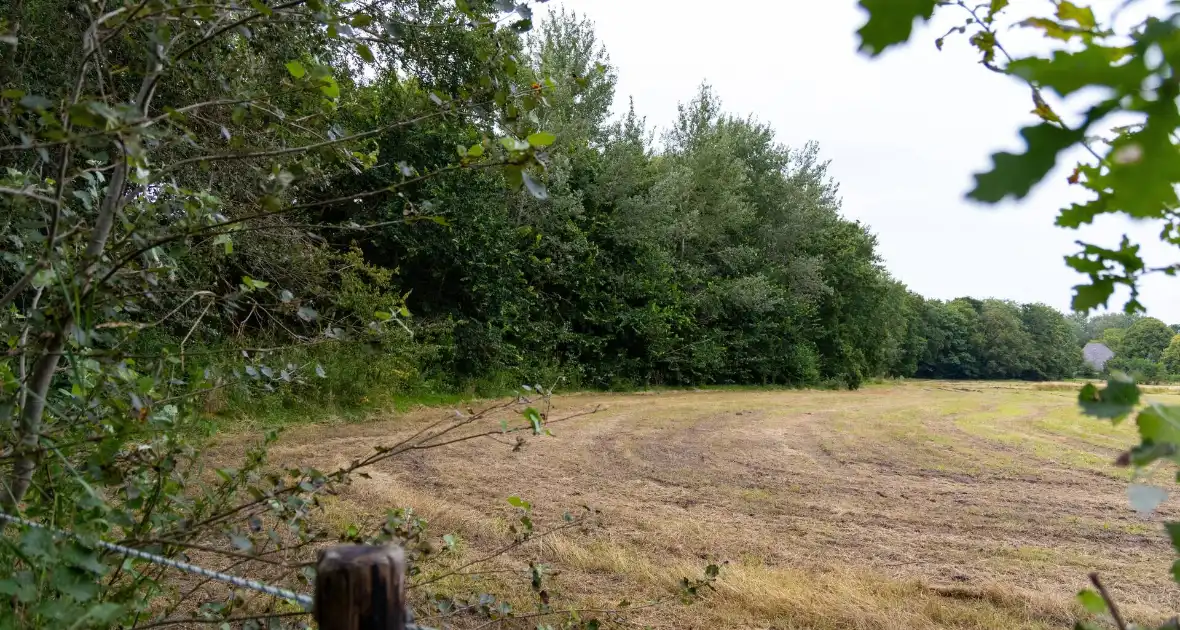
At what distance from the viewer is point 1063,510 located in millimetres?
5414

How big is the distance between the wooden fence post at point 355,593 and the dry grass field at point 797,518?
3.44 ft

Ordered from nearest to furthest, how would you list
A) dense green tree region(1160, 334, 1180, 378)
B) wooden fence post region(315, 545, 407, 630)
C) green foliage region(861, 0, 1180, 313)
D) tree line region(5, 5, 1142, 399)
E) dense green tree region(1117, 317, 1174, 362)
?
1. green foliage region(861, 0, 1180, 313)
2. wooden fence post region(315, 545, 407, 630)
3. dense green tree region(1160, 334, 1180, 378)
4. dense green tree region(1117, 317, 1174, 362)
5. tree line region(5, 5, 1142, 399)

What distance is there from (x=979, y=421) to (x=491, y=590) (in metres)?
11.4

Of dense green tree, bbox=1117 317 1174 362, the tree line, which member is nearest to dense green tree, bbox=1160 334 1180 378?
dense green tree, bbox=1117 317 1174 362

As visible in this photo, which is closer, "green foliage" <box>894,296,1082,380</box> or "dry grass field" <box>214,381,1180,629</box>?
"dry grass field" <box>214,381,1180,629</box>

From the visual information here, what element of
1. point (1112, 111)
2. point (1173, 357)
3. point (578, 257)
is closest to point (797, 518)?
point (1173, 357)

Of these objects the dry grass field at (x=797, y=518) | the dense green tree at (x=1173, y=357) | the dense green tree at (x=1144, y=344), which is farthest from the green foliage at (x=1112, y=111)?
the dense green tree at (x=1144, y=344)

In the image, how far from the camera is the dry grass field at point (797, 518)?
331cm

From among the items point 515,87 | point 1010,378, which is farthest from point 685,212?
point 1010,378

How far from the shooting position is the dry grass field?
10.9 feet

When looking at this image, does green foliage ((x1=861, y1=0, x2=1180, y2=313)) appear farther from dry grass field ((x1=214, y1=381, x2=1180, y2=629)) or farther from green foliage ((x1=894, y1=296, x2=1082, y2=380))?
green foliage ((x1=894, y1=296, x2=1082, y2=380))

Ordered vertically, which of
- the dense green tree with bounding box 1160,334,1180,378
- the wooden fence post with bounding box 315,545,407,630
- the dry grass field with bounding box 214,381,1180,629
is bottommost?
the dry grass field with bounding box 214,381,1180,629

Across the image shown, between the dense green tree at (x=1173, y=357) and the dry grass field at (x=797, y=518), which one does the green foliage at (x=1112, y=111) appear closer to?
the dry grass field at (x=797, y=518)

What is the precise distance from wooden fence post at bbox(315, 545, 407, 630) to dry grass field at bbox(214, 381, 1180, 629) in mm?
1049
